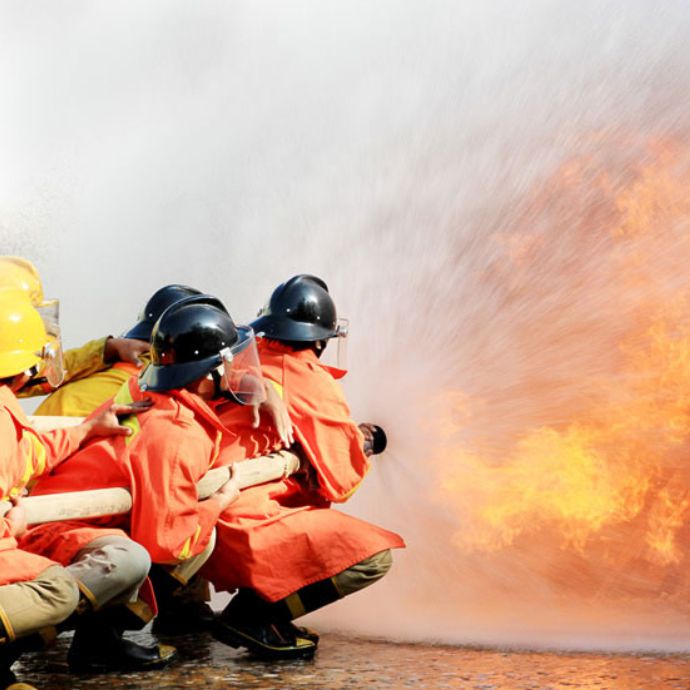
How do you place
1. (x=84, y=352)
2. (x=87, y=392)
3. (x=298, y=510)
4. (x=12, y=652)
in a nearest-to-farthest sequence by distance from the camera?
(x=12, y=652) → (x=298, y=510) → (x=87, y=392) → (x=84, y=352)

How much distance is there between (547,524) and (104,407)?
267cm

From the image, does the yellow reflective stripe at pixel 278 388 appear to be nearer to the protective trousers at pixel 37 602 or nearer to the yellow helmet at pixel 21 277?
the yellow helmet at pixel 21 277

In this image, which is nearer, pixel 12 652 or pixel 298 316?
pixel 12 652

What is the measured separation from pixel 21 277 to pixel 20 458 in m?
2.53

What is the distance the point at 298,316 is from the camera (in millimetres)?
6328

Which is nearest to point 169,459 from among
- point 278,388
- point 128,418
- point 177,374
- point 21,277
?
point 128,418

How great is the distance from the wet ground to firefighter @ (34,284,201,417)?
1440 mm

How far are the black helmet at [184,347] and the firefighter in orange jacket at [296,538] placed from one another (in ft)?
1.68

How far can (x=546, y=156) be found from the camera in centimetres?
835

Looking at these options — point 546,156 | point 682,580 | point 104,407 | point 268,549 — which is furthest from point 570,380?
point 104,407

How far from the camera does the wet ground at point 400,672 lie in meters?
4.86

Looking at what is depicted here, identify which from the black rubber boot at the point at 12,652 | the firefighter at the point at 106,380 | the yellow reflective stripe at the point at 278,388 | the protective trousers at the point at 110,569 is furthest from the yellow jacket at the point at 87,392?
the black rubber boot at the point at 12,652

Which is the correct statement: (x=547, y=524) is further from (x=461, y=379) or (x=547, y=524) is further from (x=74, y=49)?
(x=74, y=49)

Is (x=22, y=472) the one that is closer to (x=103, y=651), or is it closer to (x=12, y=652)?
(x=12, y=652)
